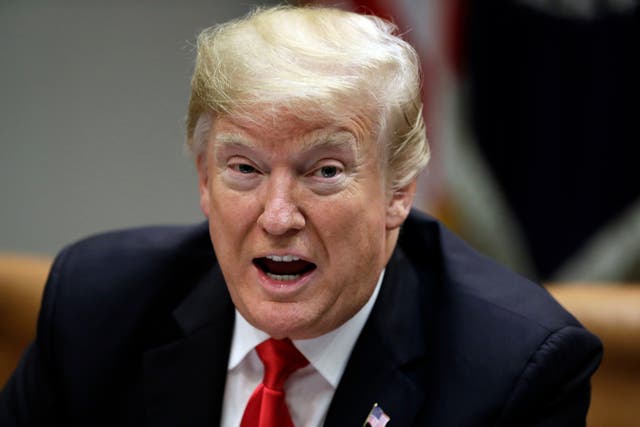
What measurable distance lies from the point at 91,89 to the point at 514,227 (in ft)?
6.69

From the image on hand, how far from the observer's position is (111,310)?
2127mm

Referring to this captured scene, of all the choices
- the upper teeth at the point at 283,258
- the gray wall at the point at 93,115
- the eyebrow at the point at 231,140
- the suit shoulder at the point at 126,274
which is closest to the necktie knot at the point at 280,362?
the upper teeth at the point at 283,258

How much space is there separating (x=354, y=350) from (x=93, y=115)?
2.69 m

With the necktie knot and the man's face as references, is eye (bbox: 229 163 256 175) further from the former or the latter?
the necktie knot

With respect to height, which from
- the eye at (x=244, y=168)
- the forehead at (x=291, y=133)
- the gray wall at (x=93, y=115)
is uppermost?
the forehead at (x=291, y=133)

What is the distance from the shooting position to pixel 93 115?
168 inches

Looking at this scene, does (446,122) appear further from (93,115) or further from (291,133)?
(291,133)

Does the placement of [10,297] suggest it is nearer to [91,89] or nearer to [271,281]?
[271,281]

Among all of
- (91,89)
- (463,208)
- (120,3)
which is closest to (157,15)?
(120,3)

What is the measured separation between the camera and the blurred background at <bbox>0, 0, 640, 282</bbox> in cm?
345

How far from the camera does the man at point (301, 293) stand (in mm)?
1704

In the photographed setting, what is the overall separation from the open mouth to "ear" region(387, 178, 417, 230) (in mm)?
209

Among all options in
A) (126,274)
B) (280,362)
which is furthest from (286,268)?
(126,274)

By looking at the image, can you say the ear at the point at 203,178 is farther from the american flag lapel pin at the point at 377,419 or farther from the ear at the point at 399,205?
the american flag lapel pin at the point at 377,419
